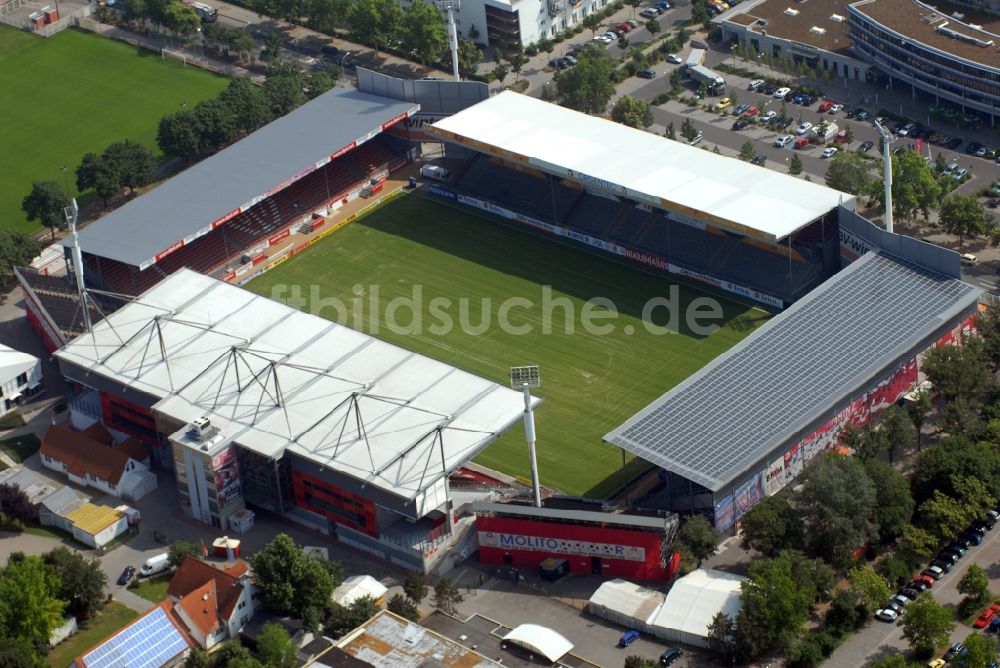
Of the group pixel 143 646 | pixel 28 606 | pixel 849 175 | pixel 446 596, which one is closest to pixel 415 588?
pixel 446 596

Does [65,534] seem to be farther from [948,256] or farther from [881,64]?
[881,64]

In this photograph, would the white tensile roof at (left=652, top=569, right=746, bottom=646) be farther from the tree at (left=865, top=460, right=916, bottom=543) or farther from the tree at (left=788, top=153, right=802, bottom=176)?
the tree at (left=788, top=153, right=802, bottom=176)

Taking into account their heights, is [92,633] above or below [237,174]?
below

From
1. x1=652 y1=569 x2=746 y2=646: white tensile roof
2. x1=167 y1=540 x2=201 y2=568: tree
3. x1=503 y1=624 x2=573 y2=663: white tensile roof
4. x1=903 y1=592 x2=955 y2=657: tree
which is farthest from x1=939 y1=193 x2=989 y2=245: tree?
x1=167 y1=540 x2=201 y2=568: tree

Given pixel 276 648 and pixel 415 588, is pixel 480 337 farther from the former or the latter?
pixel 276 648

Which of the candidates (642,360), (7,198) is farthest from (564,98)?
(7,198)

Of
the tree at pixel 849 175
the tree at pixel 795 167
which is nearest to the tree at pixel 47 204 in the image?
the tree at pixel 795 167

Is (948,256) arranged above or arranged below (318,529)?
above
